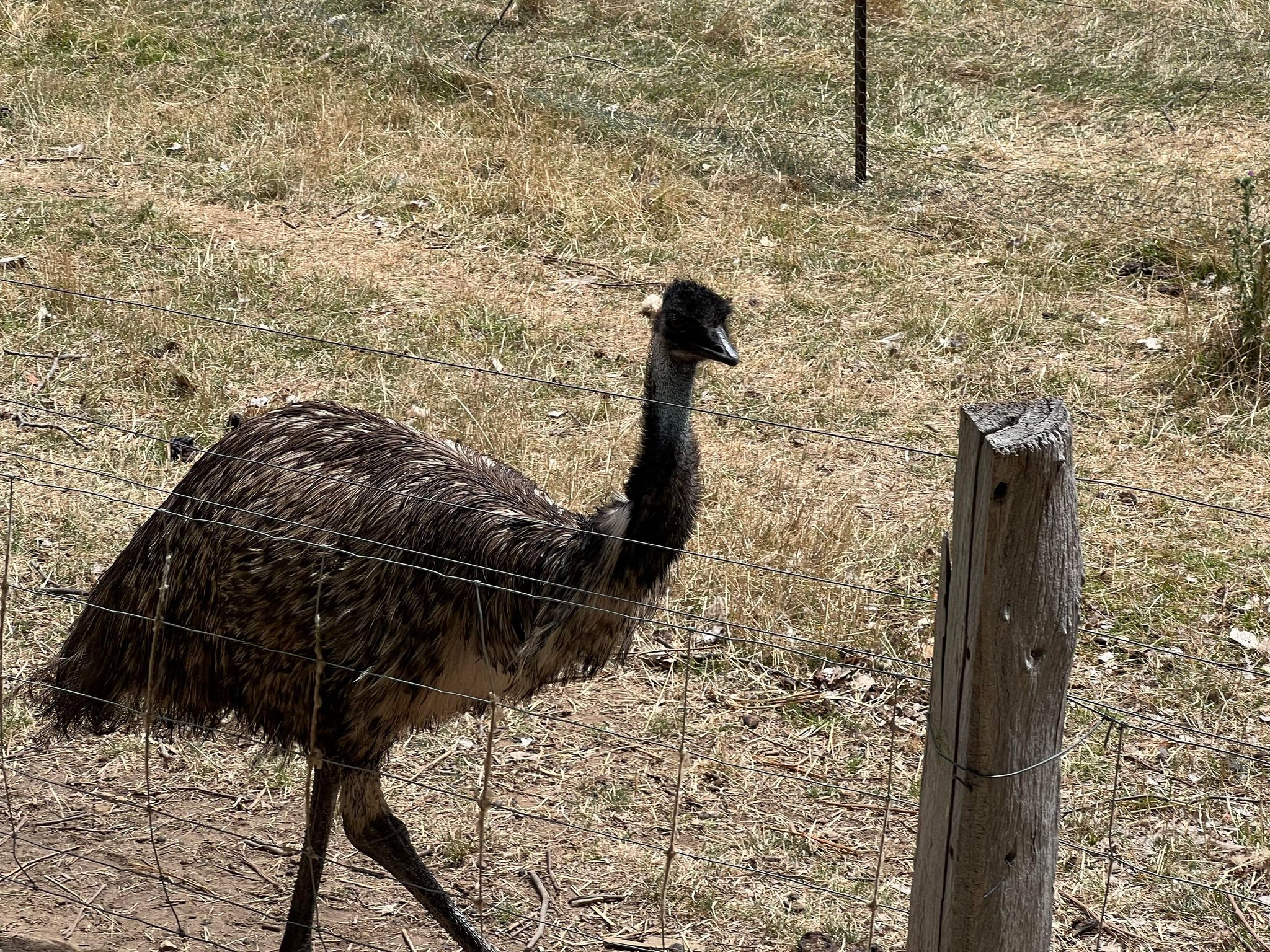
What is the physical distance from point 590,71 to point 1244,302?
5058 mm

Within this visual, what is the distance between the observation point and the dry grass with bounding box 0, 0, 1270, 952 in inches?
171

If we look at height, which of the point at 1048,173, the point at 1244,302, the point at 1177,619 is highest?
the point at 1048,173

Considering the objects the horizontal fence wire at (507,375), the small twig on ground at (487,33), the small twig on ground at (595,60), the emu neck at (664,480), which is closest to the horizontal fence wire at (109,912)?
the emu neck at (664,480)

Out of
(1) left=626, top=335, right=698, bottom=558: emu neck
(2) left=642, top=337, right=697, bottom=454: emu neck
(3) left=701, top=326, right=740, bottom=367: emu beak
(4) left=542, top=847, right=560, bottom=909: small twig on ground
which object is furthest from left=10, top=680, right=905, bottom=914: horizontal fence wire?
(3) left=701, top=326, right=740, bottom=367: emu beak

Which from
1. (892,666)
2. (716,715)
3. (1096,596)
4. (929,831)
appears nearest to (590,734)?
(716,715)

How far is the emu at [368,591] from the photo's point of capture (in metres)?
3.60

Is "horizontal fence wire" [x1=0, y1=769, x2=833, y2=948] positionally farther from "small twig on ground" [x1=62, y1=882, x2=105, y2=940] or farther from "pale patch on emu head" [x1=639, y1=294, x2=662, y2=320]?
"pale patch on emu head" [x1=639, y1=294, x2=662, y2=320]

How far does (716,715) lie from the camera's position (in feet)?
16.0

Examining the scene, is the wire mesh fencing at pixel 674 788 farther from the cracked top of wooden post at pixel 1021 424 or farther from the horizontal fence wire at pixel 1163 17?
the horizontal fence wire at pixel 1163 17

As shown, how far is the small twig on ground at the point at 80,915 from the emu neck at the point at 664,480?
A: 5.87 feet

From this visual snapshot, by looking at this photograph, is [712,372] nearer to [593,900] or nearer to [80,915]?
[593,900]

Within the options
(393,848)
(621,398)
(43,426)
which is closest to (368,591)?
(393,848)

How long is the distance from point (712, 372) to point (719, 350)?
3148 millimetres

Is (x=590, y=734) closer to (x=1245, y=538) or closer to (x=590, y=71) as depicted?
(x=1245, y=538)
